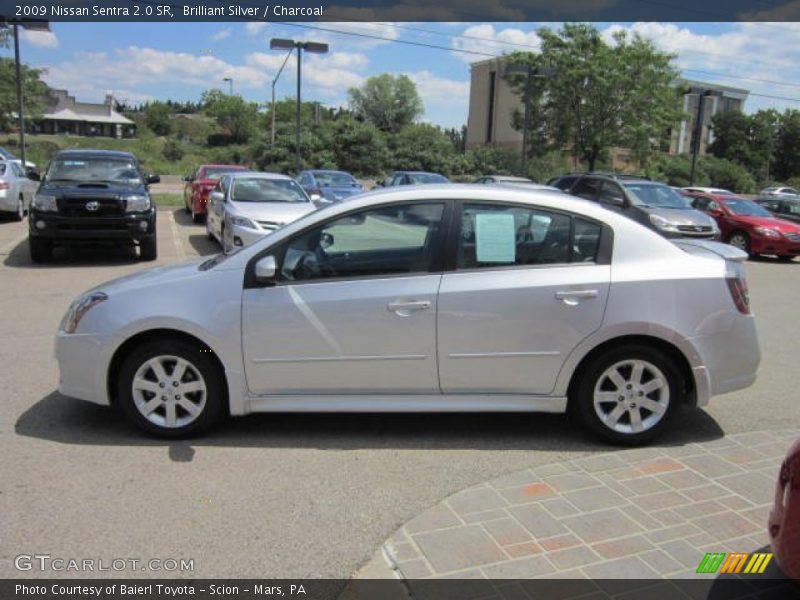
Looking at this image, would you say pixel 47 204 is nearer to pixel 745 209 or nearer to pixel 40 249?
pixel 40 249

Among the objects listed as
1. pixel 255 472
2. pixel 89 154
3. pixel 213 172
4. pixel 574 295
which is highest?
pixel 89 154

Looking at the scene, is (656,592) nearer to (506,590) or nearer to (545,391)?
(506,590)

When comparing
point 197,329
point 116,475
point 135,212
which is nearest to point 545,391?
point 197,329

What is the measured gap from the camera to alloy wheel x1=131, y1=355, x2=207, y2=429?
4.49 metres

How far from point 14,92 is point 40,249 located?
4307 centimetres

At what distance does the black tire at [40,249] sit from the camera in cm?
1150

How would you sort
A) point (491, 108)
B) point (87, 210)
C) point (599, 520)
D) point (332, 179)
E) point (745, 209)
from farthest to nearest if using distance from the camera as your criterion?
1. point (491, 108)
2. point (332, 179)
3. point (745, 209)
4. point (87, 210)
5. point (599, 520)

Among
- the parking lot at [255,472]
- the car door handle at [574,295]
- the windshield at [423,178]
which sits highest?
the windshield at [423,178]

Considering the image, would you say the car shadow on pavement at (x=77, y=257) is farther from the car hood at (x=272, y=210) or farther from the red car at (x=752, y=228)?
the red car at (x=752, y=228)

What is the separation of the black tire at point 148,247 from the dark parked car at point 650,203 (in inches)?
331

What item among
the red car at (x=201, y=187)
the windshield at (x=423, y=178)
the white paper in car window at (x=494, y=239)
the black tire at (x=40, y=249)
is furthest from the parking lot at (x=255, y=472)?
the windshield at (x=423, y=178)

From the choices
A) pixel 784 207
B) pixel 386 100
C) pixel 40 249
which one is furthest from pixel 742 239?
pixel 386 100

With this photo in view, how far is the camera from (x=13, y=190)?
56.0 feet

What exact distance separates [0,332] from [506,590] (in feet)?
20.6
